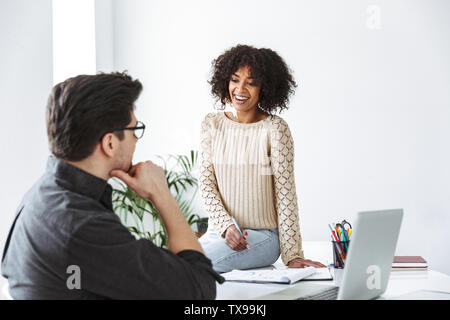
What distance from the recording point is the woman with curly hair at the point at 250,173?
207 centimetres

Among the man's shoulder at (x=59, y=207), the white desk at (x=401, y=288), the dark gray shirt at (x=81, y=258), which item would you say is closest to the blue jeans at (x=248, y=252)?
the white desk at (x=401, y=288)

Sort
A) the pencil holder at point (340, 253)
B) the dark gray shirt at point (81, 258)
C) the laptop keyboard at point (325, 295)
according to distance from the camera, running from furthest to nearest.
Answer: the pencil holder at point (340, 253) < the laptop keyboard at point (325, 295) < the dark gray shirt at point (81, 258)

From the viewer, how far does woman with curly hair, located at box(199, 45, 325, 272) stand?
6.79 ft

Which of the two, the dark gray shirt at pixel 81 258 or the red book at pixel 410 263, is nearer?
the dark gray shirt at pixel 81 258

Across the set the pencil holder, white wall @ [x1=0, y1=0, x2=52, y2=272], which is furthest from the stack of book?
white wall @ [x1=0, y1=0, x2=52, y2=272]

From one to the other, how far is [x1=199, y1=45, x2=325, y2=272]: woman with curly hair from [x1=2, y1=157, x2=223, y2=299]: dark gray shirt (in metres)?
0.96

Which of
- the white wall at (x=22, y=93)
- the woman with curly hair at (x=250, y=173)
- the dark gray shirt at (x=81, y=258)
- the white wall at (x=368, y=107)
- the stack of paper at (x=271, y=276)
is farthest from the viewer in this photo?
the white wall at (x=368, y=107)

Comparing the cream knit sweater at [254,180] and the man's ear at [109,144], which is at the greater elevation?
the man's ear at [109,144]

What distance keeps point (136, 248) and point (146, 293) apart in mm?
98

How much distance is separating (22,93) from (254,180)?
1399 mm

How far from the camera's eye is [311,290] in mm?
1398

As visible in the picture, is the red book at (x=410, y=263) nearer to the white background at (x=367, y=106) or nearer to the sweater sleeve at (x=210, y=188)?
the sweater sleeve at (x=210, y=188)

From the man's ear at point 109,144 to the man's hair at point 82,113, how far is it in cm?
1

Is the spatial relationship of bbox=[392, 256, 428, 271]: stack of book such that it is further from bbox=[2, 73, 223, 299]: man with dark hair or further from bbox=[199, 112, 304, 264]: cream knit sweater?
bbox=[2, 73, 223, 299]: man with dark hair
